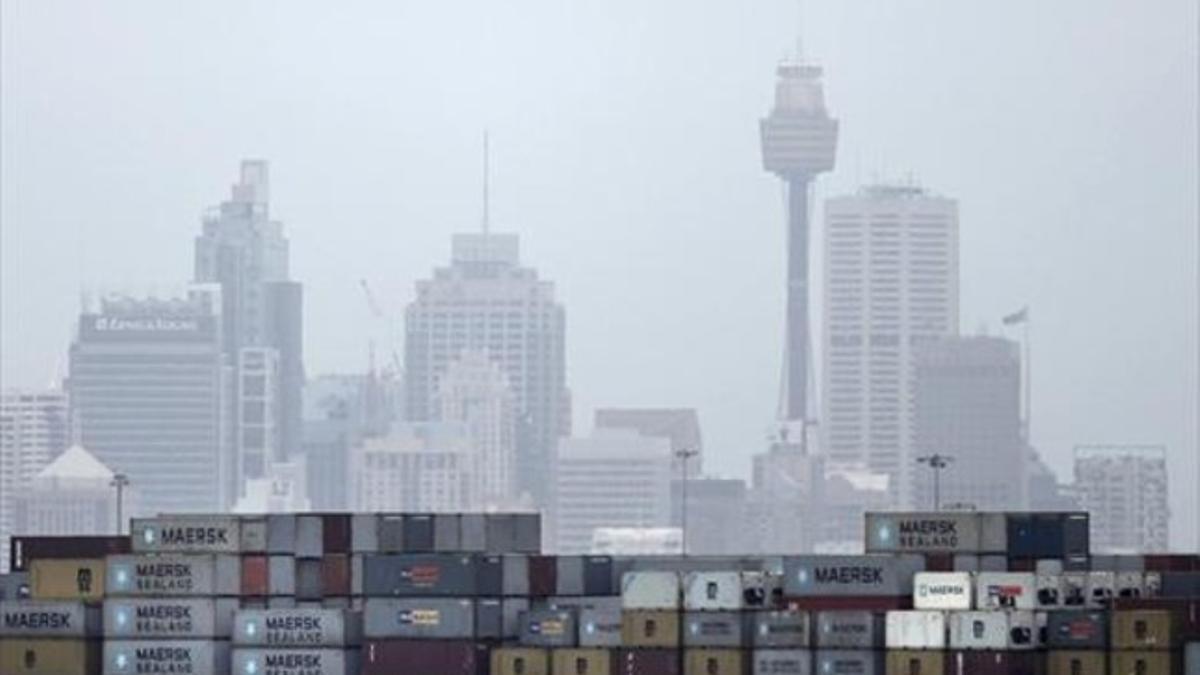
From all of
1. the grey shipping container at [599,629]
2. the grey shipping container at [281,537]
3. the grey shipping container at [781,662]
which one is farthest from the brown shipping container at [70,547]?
the grey shipping container at [781,662]

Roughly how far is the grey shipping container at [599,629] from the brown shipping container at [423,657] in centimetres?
208

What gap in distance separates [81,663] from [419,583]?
23.3 ft

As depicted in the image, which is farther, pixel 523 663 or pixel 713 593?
pixel 713 593

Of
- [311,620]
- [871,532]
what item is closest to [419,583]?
[311,620]

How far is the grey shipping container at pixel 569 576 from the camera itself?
103688 mm

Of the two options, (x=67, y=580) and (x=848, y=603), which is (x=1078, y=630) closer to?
(x=848, y=603)

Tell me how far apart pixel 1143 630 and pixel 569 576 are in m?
17.0

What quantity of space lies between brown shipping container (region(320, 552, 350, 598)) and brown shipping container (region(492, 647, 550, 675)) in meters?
7.14

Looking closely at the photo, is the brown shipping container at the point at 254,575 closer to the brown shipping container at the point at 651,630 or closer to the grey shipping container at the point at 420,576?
the grey shipping container at the point at 420,576

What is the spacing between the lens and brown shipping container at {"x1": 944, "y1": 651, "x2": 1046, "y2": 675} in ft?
304

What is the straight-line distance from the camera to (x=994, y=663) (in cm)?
9306

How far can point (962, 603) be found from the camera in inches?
3750

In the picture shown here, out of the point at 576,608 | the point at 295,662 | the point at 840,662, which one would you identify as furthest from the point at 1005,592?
the point at 295,662

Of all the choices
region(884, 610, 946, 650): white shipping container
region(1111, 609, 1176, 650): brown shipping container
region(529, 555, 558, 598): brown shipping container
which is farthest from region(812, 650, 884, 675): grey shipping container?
region(529, 555, 558, 598): brown shipping container
